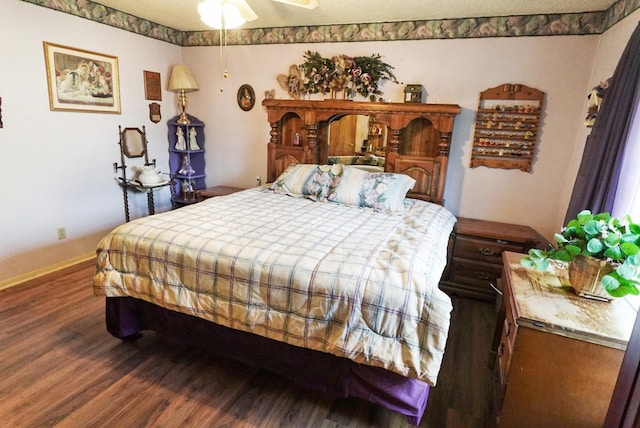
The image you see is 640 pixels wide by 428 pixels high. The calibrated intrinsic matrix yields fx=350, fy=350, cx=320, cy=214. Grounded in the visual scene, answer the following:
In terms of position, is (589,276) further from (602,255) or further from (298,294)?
(298,294)

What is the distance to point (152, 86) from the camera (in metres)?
3.90

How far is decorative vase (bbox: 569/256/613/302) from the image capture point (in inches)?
55.9

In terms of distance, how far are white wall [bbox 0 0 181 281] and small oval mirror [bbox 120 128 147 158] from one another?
8 cm

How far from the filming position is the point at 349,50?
138 inches

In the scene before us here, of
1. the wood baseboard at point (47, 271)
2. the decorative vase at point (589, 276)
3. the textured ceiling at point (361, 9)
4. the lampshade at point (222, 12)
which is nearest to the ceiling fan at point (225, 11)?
the lampshade at point (222, 12)

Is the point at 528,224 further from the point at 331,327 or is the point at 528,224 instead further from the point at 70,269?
the point at 70,269

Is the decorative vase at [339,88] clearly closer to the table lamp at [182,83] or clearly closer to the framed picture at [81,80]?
the table lamp at [182,83]

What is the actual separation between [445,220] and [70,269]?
132 inches

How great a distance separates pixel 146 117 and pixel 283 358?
3.30m

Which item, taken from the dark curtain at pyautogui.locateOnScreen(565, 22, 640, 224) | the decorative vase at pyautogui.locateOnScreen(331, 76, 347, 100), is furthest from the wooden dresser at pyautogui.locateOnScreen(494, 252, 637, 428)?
the decorative vase at pyautogui.locateOnScreen(331, 76, 347, 100)

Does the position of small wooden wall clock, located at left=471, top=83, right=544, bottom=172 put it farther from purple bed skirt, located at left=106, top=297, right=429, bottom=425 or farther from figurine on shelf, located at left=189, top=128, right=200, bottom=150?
figurine on shelf, located at left=189, top=128, right=200, bottom=150

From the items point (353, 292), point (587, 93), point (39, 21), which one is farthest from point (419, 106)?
point (39, 21)

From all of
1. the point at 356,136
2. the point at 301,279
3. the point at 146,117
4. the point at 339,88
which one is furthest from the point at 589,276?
the point at 146,117

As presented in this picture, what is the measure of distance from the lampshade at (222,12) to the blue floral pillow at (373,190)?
1.48 meters
